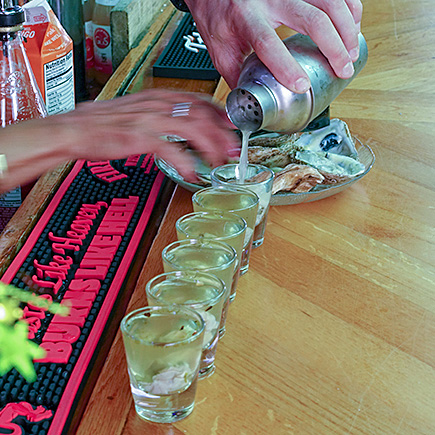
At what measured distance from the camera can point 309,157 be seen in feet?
3.35

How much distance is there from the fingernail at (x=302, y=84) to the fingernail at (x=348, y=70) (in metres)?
0.09

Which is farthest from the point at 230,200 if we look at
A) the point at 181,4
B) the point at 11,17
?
the point at 181,4

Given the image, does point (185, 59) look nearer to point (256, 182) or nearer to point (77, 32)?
point (77, 32)

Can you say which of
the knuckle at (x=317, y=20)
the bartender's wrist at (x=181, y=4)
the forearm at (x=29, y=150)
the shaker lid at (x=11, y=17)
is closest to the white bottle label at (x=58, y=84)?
the shaker lid at (x=11, y=17)

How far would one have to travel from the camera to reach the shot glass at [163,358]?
1.74 ft

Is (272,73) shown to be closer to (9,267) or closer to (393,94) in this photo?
(9,267)

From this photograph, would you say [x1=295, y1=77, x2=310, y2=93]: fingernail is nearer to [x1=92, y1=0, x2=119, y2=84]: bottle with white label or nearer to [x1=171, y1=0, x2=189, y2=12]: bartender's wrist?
[x1=171, y1=0, x2=189, y2=12]: bartender's wrist

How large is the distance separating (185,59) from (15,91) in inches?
26.9

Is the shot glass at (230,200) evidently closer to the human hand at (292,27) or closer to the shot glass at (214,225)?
the shot glass at (214,225)

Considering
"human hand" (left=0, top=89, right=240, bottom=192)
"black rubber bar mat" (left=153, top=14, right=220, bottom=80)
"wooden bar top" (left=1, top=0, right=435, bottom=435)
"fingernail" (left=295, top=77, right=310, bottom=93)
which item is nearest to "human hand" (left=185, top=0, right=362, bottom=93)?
"fingernail" (left=295, top=77, right=310, bottom=93)

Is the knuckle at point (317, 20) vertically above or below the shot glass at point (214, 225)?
above

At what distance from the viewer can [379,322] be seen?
2.44 ft

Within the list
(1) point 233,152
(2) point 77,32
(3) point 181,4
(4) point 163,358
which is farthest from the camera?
(2) point 77,32

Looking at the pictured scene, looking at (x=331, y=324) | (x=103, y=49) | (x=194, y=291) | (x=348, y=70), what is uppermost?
(x=348, y=70)
